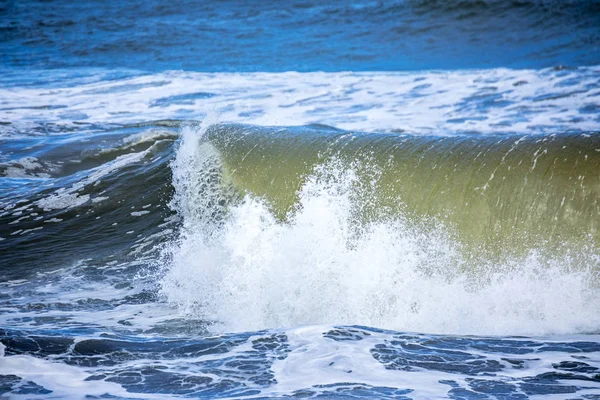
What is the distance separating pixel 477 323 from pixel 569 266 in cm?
80

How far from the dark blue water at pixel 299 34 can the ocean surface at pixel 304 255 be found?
7.55 meters

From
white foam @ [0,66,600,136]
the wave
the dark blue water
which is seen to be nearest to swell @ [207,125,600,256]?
the wave

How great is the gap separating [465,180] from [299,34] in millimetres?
18481

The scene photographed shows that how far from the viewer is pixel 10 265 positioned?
5969 millimetres

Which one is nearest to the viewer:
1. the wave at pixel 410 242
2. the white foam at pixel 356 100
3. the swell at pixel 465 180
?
the wave at pixel 410 242

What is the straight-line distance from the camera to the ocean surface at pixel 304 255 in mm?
3633

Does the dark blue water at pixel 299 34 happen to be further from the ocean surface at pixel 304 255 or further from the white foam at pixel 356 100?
the ocean surface at pixel 304 255

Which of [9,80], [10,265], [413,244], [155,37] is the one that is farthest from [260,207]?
[155,37]

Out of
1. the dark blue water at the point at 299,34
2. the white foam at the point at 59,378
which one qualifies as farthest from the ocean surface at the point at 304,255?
the dark blue water at the point at 299,34

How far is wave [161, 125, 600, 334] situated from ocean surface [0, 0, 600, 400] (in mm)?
17

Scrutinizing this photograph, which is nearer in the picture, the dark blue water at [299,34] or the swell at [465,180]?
the swell at [465,180]

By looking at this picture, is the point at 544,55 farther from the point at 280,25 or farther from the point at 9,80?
the point at 9,80

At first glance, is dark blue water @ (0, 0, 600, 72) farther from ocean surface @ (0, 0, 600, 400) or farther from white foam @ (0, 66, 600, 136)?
ocean surface @ (0, 0, 600, 400)

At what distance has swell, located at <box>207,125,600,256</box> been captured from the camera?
5109 mm
